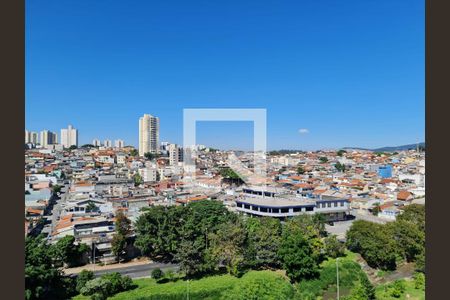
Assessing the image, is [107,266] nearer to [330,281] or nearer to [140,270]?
[140,270]

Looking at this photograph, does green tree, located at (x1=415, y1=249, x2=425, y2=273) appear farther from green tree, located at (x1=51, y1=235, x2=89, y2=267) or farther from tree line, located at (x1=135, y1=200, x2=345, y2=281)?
green tree, located at (x1=51, y1=235, x2=89, y2=267)

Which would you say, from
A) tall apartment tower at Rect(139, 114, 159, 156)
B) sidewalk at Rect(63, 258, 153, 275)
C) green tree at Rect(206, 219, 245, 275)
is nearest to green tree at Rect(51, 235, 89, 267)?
sidewalk at Rect(63, 258, 153, 275)

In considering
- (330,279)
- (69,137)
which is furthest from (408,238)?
(69,137)

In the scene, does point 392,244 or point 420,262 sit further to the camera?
point 392,244

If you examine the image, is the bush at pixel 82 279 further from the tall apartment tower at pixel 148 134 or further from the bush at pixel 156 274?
the tall apartment tower at pixel 148 134

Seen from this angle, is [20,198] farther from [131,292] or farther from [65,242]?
[65,242]

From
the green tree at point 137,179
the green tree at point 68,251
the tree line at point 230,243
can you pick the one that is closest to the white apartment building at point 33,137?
the green tree at point 137,179
